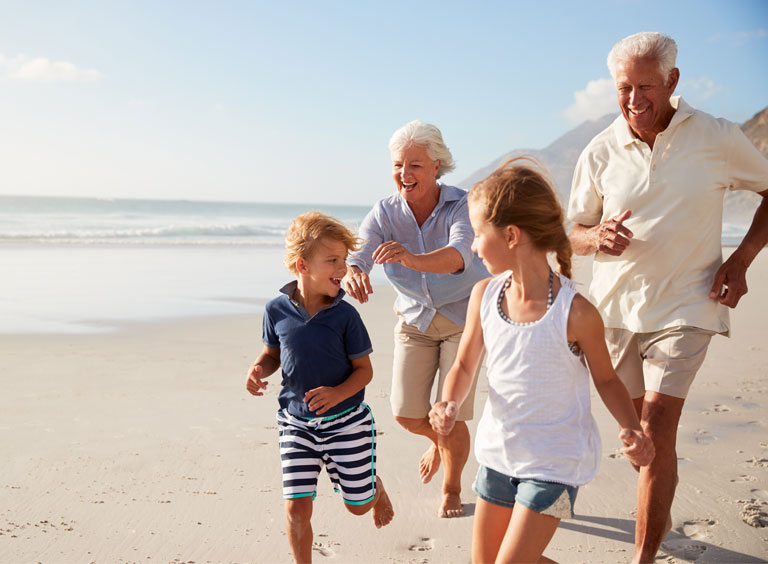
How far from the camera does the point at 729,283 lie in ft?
10.6

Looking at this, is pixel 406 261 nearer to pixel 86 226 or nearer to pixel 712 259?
pixel 712 259

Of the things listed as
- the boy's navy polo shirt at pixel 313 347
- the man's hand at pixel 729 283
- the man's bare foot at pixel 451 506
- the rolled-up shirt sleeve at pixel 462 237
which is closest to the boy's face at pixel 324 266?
the boy's navy polo shirt at pixel 313 347

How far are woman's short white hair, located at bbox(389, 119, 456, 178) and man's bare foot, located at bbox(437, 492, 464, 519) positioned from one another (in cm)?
184

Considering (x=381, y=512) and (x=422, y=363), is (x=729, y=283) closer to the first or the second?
(x=422, y=363)

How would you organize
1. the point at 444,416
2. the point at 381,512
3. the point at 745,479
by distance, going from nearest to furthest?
the point at 444,416 → the point at 381,512 → the point at 745,479

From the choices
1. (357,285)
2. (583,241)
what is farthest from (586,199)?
(357,285)

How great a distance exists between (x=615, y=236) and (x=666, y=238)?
29 centimetres

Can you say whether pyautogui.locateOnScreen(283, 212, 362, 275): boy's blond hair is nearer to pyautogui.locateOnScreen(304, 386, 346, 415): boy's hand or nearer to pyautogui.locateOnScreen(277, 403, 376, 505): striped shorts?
pyautogui.locateOnScreen(304, 386, 346, 415): boy's hand

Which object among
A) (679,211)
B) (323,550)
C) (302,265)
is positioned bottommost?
(323,550)

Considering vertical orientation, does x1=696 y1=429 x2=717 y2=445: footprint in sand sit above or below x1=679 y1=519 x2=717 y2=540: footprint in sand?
above

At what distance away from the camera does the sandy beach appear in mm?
3510

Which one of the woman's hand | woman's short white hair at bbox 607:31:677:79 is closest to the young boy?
the woman's hand

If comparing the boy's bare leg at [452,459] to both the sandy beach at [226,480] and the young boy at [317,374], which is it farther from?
the young boy at [317,374]

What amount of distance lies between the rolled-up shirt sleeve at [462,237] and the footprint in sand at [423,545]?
4.51ft
